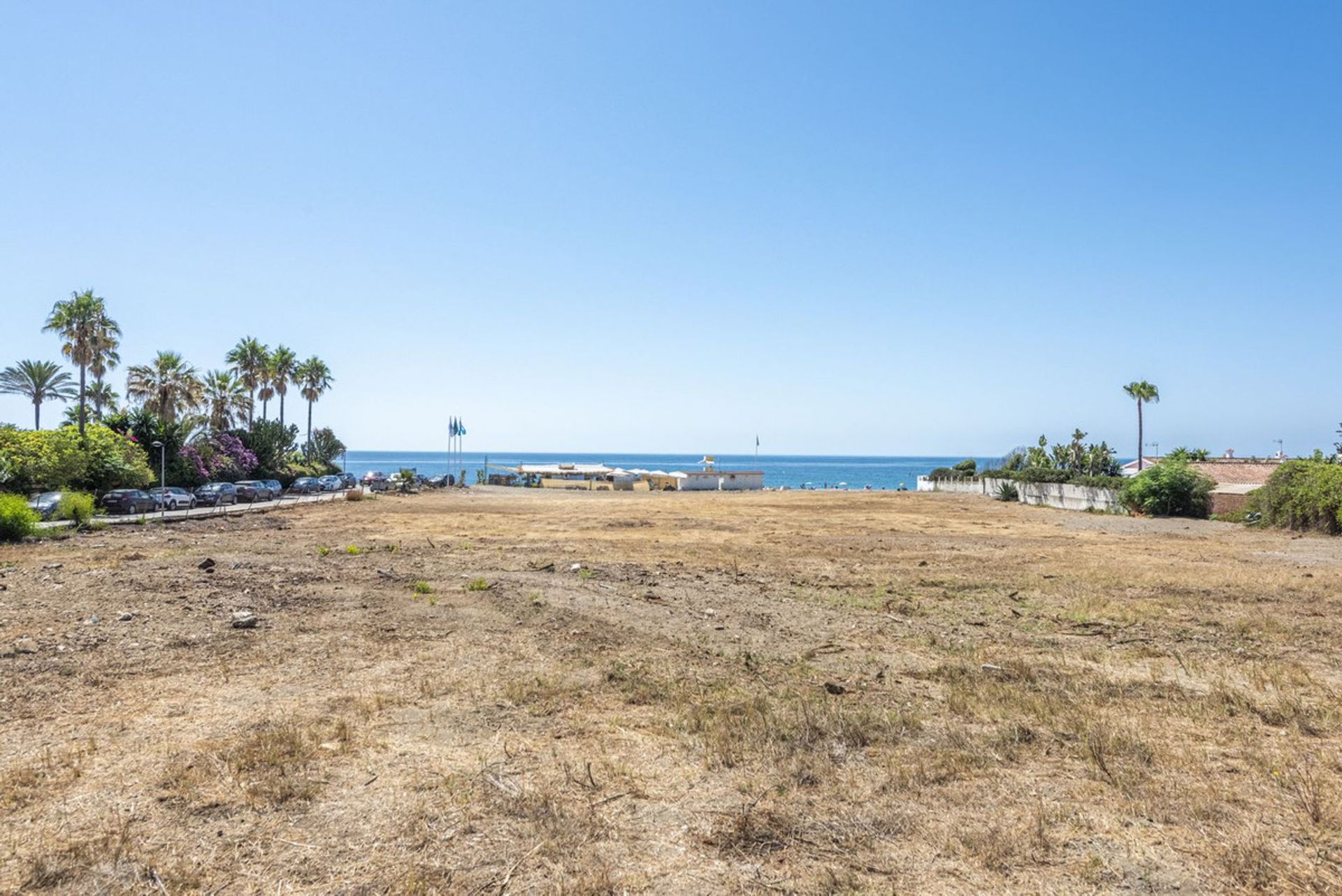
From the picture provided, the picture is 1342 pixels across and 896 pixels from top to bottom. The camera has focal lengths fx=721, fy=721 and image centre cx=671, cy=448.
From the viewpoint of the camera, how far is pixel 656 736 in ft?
25.6

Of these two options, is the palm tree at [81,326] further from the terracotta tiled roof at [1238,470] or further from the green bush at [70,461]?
the terracotta tiled roof at [1238,470]

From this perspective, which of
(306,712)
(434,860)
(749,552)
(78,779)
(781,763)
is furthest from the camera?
(749,552)

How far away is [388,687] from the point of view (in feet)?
30.6

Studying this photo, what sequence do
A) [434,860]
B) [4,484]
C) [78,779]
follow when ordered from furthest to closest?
[4,484] → [78,779] → [434,860]

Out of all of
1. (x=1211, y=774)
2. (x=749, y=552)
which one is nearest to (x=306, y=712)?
(x=1211, y=774)

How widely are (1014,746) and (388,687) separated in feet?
24.5

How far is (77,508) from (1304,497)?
54.5m

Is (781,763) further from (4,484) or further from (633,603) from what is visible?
(4,484)

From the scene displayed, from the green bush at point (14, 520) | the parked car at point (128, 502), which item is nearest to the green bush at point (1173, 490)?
the green bush at point (14, 520)

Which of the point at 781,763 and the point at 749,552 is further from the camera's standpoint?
the point at 749,552

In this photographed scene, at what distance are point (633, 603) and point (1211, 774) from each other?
34.8 feet

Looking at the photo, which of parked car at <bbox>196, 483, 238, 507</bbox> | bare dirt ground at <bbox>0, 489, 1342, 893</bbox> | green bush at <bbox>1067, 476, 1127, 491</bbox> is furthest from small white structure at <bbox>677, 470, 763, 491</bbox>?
bare dirt ground at <bbox>0, 489, 1342, 893</bbox>

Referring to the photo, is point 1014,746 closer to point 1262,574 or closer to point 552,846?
point 552,846

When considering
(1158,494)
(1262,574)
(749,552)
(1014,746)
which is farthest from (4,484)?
(1158,494)
